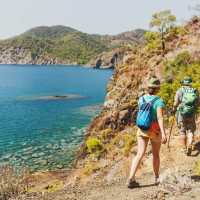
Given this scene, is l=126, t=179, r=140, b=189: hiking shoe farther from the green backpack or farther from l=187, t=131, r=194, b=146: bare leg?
l=187, t=131, r=194, b=146: bare leg

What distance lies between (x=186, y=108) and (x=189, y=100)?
13.7 inches

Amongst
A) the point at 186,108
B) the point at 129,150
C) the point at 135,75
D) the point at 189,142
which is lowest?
the point at 129,150

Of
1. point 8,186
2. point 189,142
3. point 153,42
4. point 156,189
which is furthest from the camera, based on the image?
point 153,42

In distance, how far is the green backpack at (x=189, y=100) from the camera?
14.5m

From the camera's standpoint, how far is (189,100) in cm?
1455

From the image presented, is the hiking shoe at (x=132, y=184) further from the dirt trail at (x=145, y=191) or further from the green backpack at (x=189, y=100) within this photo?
the green backpack at (x=189, y=100)

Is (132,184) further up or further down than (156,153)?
further down

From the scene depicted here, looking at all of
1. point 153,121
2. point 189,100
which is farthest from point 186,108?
point 153,121

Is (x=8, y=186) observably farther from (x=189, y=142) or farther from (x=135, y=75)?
(x=135, y=75)

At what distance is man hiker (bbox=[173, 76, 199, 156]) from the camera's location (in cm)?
1460

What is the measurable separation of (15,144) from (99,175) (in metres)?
32.5

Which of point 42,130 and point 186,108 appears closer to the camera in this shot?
point 186,108

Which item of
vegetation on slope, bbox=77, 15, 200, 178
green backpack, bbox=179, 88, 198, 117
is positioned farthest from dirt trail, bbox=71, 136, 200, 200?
vegetation on slope, bbox=77, 15, 200, 178

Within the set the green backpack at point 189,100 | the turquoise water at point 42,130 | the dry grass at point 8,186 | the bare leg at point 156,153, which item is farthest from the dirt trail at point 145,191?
the turquoise water at point 42,130
